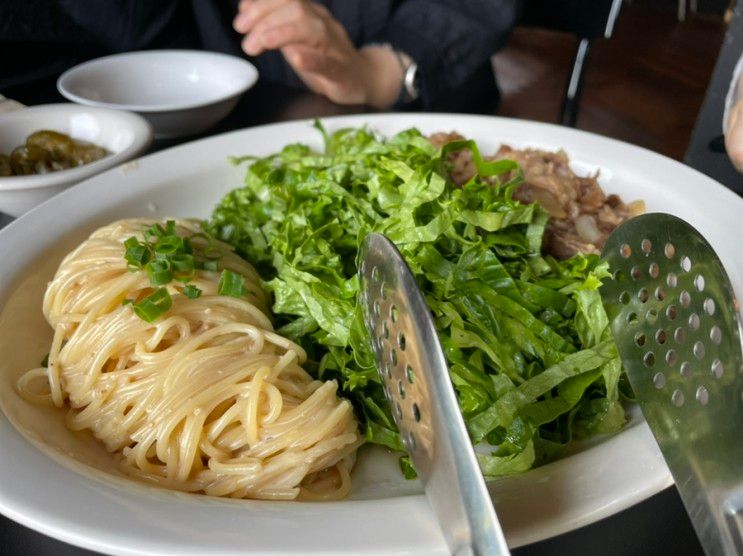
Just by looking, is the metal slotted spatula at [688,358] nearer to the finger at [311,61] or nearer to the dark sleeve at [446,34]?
the finger at [311,61]

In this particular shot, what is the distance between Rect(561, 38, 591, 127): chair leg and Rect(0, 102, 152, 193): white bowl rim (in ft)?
6.02

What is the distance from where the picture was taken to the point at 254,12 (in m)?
1.98

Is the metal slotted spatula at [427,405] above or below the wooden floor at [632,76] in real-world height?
above

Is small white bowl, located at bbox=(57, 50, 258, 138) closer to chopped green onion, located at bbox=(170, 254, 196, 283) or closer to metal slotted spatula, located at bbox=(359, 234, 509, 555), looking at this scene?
chopped green onion, located at bbox=(170, 254, 196, 283)

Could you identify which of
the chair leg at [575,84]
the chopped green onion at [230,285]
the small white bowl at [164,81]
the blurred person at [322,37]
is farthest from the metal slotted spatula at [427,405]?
the chair leg at [575,84]

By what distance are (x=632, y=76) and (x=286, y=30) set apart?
13.7 ft

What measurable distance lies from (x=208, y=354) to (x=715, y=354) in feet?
2.22

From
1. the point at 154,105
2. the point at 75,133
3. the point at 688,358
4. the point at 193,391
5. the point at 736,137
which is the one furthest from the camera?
the point at 154,105

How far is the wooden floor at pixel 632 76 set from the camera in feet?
14.6

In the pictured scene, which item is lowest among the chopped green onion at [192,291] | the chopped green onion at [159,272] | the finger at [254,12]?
the chopped green onion at [192,291]

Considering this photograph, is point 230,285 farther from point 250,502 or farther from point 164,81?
point 164,81

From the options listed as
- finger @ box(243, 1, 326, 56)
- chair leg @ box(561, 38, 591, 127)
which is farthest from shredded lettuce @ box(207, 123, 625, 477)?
chair leg @ box(561, 38, 591, 127)

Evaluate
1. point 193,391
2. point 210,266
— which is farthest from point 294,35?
point 193,391

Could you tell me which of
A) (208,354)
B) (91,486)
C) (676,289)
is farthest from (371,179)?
(91,486)
